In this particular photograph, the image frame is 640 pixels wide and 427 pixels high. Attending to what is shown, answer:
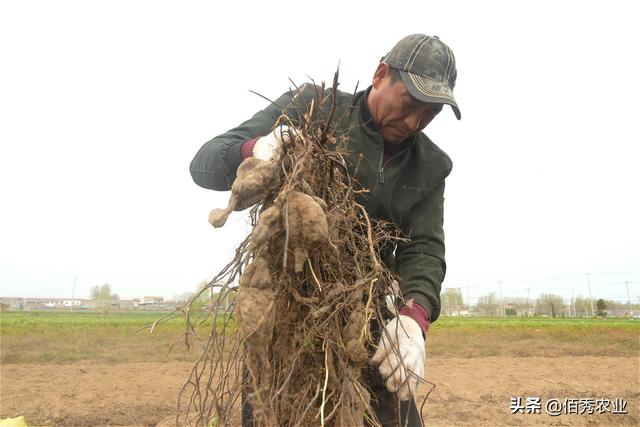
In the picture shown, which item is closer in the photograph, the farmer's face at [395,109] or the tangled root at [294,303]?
the tangled root at [294,303]

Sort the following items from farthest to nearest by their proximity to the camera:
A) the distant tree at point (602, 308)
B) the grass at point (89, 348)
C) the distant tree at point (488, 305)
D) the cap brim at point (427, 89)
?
the distant tree at point (488, 305), the distant tree at point (602, 308), the grass at point (89, 348), the cap brim at point (427, 89)

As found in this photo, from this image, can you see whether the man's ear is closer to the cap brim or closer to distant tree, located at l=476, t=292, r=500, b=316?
the cap brim

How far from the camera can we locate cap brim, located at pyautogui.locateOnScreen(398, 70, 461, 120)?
152 centimetres

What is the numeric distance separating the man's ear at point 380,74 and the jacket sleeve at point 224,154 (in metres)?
0.33

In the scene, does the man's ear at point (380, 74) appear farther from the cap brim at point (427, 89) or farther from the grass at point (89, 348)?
the grass at point (89, 348)

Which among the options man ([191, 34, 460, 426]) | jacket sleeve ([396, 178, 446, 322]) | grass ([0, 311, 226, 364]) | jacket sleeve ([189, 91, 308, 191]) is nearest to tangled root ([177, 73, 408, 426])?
man ([191, 34, 460, 426])

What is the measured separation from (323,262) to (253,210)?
0.78 ft

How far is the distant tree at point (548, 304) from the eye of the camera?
48188mm

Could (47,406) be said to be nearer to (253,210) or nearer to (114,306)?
(253,210)

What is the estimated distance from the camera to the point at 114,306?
52344mm

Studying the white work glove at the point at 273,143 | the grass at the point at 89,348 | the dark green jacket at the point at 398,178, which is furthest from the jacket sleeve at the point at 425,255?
the grass at the point at 89,348

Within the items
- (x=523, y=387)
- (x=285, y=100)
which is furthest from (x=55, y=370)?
(x=285, y=100)

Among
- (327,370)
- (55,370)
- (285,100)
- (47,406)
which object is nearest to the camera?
(327,370)

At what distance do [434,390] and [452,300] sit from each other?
43.9 m
